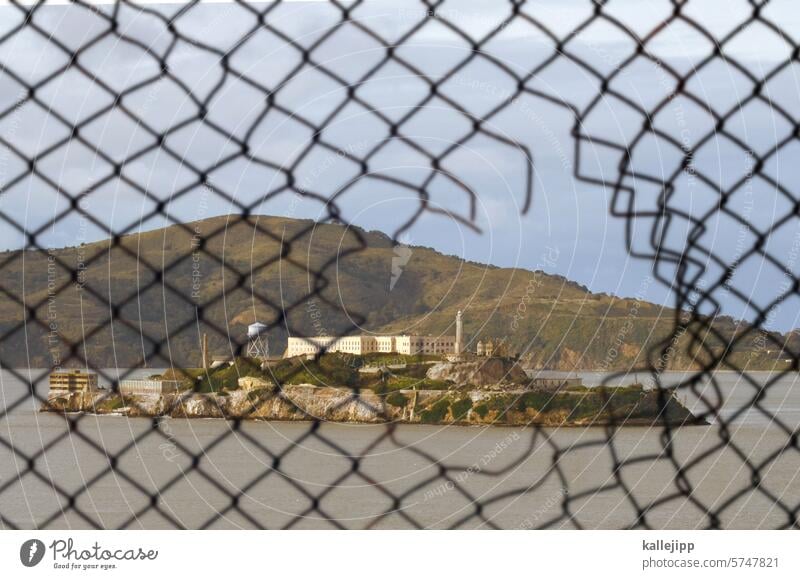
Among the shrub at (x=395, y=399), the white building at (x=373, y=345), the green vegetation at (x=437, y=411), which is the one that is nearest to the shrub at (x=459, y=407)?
the green vegetation at (x=437, y=411)

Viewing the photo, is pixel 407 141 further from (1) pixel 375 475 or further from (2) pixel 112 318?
(1) pixel 375 475

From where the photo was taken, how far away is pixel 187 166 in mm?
1585

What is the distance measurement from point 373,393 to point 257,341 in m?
1.84

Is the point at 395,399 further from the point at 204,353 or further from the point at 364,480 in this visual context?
the point at 204,353

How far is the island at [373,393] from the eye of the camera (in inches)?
138

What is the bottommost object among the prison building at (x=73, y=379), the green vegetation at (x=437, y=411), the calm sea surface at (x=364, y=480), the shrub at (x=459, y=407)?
the calm sea surface at (x=364, y=480)

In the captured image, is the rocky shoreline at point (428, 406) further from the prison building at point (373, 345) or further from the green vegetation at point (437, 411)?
the prison building at point (373, 345)

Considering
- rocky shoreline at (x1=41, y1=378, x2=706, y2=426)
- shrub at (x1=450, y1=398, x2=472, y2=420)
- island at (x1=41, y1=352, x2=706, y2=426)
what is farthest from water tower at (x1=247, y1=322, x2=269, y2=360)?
shrub at (x1=450, y1=398, x2=472, y2=420)

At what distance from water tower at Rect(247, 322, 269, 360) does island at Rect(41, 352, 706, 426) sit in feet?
0.21

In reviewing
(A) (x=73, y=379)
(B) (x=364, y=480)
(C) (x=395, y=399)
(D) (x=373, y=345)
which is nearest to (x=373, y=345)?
(D) (x=373, y=345)

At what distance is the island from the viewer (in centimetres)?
350

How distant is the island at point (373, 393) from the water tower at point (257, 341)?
0.06 meters

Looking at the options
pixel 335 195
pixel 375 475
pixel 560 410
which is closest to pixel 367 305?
pixel 335 195

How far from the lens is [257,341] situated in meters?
2.21
